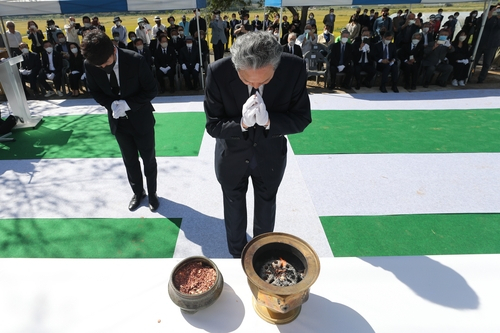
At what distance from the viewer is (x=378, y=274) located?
1.76 meters

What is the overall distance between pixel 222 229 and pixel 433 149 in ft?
11.8

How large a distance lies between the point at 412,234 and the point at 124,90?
311 centimetres

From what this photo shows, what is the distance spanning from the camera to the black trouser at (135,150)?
3.18 meters

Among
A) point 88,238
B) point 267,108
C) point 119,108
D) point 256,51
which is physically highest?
point 256,51

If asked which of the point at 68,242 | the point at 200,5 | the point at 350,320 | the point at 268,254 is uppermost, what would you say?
the point at 200,5

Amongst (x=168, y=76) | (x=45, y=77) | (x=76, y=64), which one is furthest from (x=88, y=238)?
(x=45, y=77)

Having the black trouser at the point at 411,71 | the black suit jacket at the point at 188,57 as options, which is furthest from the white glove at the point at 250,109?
the black trouser at the point at 411,71

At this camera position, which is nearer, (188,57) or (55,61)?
(55,61)

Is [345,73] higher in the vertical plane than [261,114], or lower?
lower

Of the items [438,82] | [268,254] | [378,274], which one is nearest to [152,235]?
[268,254]

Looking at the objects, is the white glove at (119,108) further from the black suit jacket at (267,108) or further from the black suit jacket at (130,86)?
the black suit jacket at (267,108)

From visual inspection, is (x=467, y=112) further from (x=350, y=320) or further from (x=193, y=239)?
(x=350, y=320)

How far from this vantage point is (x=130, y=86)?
9.78 ft

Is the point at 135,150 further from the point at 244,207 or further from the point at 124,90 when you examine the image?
the point at 244,207
